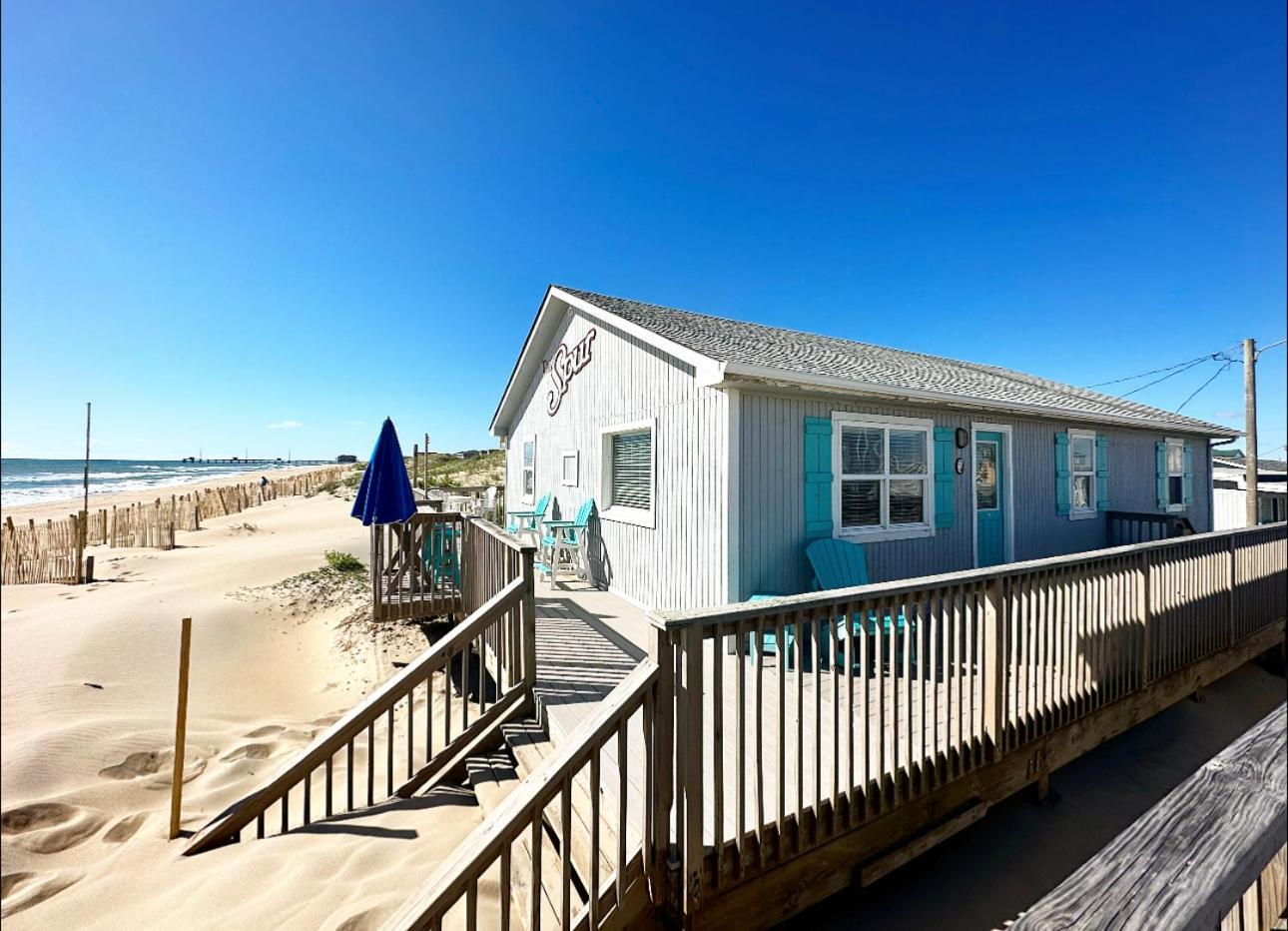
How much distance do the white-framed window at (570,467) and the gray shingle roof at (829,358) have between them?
2585 millimetres

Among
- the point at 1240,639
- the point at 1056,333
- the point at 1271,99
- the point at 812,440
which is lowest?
the point at 1240,639

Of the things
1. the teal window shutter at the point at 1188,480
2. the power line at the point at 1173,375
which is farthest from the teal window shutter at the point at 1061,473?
the power line at the point at 1173,375

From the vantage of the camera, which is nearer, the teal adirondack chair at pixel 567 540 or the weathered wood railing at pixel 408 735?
the weathered wood railing at pixel 408 735

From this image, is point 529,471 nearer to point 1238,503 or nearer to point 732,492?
point 732,492

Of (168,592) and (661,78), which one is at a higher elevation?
(661,78)

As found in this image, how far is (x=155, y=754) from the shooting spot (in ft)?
6.47

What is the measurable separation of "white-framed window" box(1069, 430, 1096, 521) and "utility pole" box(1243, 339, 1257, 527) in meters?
5.38

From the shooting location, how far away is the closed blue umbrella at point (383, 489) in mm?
6094

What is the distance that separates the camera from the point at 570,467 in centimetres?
923

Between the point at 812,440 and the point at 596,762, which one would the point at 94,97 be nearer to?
the point at 596,762

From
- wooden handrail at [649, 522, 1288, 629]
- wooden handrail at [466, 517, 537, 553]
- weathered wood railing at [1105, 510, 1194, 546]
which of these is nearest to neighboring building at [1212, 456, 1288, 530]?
weathered wood railing at [1105, 510, 1194, 546]

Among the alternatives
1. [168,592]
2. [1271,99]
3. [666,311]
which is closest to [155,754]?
[168,592]

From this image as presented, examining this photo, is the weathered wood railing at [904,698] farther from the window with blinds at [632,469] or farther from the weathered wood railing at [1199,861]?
the window with blinds at [632,469]

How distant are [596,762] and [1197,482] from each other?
15672 millimetres
